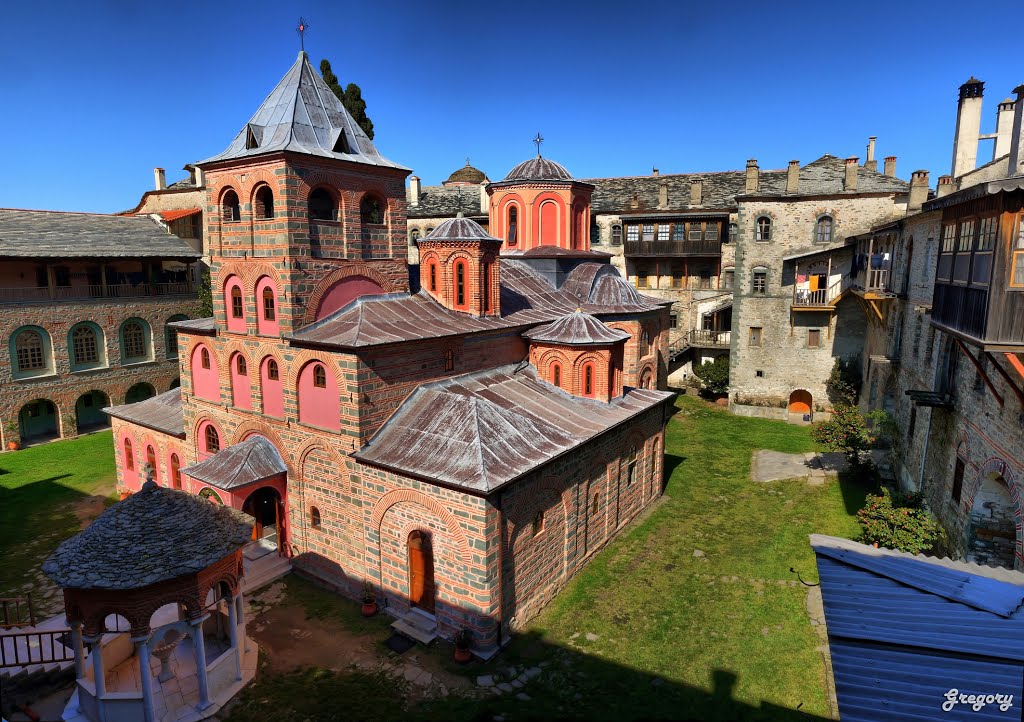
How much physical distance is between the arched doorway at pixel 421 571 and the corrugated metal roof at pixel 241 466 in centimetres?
426

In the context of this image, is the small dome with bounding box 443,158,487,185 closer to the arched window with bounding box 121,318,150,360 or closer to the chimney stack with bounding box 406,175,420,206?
the chimney stack with bounding box 406,175,420,206

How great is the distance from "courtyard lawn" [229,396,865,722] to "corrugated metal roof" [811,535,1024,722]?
3961mm

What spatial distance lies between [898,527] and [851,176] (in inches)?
699

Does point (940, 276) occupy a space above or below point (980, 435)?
above

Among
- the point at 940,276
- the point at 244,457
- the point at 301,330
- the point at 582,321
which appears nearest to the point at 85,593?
the point at 244,457

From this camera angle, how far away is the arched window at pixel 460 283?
16562 mm

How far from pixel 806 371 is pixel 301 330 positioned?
22868 mm

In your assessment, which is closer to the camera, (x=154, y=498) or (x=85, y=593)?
(x=85, y=593)

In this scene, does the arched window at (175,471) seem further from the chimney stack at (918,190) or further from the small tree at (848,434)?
the chimney stack at (918,190)

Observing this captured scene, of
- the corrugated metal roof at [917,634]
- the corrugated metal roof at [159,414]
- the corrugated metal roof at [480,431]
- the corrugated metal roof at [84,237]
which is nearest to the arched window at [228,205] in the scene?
the corrugated metal roof at [159,414]

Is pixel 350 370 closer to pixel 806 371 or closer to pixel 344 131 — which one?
pixel 344 131

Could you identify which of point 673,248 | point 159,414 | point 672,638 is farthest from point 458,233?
point 673,248

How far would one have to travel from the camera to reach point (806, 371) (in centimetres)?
2739

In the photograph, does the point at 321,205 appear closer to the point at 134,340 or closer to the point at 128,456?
the point at 128,456
